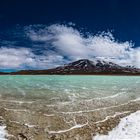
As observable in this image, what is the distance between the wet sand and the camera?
9883 millimetres

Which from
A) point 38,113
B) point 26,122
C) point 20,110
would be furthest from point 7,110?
point 26,122

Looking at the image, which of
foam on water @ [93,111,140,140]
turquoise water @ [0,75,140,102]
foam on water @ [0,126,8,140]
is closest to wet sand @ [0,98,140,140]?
foam on water @ [0,126,8,140]

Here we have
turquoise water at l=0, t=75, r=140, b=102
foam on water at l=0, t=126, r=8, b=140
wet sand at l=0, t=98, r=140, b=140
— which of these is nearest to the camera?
foam on water at l=0, t=126, r=8, b=140

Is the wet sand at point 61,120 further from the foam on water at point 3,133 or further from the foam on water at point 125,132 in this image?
the foam on water at point 125,132

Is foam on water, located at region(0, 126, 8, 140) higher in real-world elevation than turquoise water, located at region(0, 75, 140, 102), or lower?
lower

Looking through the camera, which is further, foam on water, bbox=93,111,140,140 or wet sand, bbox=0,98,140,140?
wet sand, bbox=0,98,140,140

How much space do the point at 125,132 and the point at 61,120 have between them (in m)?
4.35

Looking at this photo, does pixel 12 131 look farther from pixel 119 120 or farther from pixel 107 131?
pixel 119 120

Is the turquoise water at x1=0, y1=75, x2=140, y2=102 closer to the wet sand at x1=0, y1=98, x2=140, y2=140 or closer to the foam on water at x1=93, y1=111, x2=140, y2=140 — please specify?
the wet sand at x1=0, y1=98, x2=140, y2=140

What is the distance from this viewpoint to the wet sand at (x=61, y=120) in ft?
32.4

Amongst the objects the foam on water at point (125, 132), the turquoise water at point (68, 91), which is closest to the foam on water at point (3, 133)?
the foam on water at point (125, 132)

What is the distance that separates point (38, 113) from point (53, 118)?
1.78m

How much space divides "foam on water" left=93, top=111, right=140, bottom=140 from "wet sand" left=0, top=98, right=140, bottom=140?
38 centimetres

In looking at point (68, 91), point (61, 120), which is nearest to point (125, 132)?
point (61, 120)
